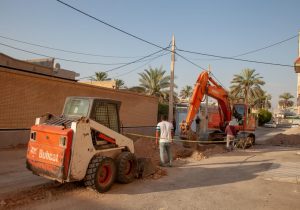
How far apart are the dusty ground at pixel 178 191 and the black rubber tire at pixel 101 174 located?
0.20 meters

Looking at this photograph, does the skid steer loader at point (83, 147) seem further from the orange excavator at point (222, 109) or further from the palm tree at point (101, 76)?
the palm tree at point (101, 76)

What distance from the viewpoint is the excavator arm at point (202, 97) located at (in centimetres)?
1548

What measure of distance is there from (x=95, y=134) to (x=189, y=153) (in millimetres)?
8406

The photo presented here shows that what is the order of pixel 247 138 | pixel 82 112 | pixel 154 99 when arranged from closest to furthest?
1. pixel 82 112
2. pixel 247 138
3. pixel 154 99

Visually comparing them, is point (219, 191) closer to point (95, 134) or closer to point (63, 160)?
point (95, 134)

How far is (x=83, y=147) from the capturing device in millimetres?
6930

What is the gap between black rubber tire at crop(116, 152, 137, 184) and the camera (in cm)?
796

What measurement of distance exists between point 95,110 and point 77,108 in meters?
0.54

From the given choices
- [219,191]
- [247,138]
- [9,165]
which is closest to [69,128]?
[219,191]

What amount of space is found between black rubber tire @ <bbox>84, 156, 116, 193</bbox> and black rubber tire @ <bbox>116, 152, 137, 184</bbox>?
9.4 inches

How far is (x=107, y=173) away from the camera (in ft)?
25.0

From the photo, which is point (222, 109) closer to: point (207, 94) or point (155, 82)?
point (207, 94)

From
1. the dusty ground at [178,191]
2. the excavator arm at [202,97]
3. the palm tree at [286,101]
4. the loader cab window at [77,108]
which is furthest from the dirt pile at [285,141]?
the palm tree at [286,101]

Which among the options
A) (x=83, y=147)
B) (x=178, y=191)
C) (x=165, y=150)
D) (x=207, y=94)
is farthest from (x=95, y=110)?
(x=207, y=94)
